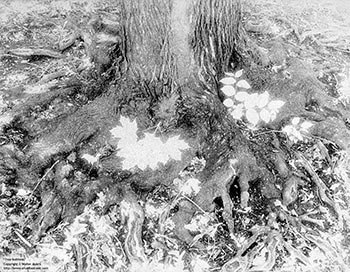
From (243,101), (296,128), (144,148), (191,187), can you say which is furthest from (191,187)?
(296,128)

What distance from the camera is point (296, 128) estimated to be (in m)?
3.36

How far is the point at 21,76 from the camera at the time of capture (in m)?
4.08

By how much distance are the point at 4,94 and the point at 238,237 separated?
2.60 metres

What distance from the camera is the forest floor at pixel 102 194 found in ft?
8.70

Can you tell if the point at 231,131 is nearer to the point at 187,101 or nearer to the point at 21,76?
the point at 187,101

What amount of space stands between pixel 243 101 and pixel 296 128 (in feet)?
1.81

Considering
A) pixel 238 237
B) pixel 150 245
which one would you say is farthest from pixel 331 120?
pixel 150 245

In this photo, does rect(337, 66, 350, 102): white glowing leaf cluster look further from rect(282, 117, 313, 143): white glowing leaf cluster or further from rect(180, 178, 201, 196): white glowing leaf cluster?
rect(180, 178, 201, 196): white glowing leaf cluster

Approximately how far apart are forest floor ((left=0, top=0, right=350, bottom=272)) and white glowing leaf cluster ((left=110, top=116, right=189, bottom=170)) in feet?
0.87

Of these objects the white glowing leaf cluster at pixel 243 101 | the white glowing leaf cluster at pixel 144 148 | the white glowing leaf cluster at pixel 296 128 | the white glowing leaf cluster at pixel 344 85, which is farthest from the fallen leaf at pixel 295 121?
the white glowing leaf cluster at pixel 144 148

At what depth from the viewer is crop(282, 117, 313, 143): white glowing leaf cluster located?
334cm

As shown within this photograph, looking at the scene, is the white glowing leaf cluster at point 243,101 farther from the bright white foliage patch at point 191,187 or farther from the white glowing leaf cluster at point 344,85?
the white glowing leaf cluster at point 344,85

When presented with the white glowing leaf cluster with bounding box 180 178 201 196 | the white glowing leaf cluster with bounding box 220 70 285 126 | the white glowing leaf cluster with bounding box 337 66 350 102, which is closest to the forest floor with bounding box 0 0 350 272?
the white glowing leaf cluster with bounding box 337 66 350 102

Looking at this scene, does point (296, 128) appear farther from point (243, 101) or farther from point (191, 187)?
point (191, 187)
